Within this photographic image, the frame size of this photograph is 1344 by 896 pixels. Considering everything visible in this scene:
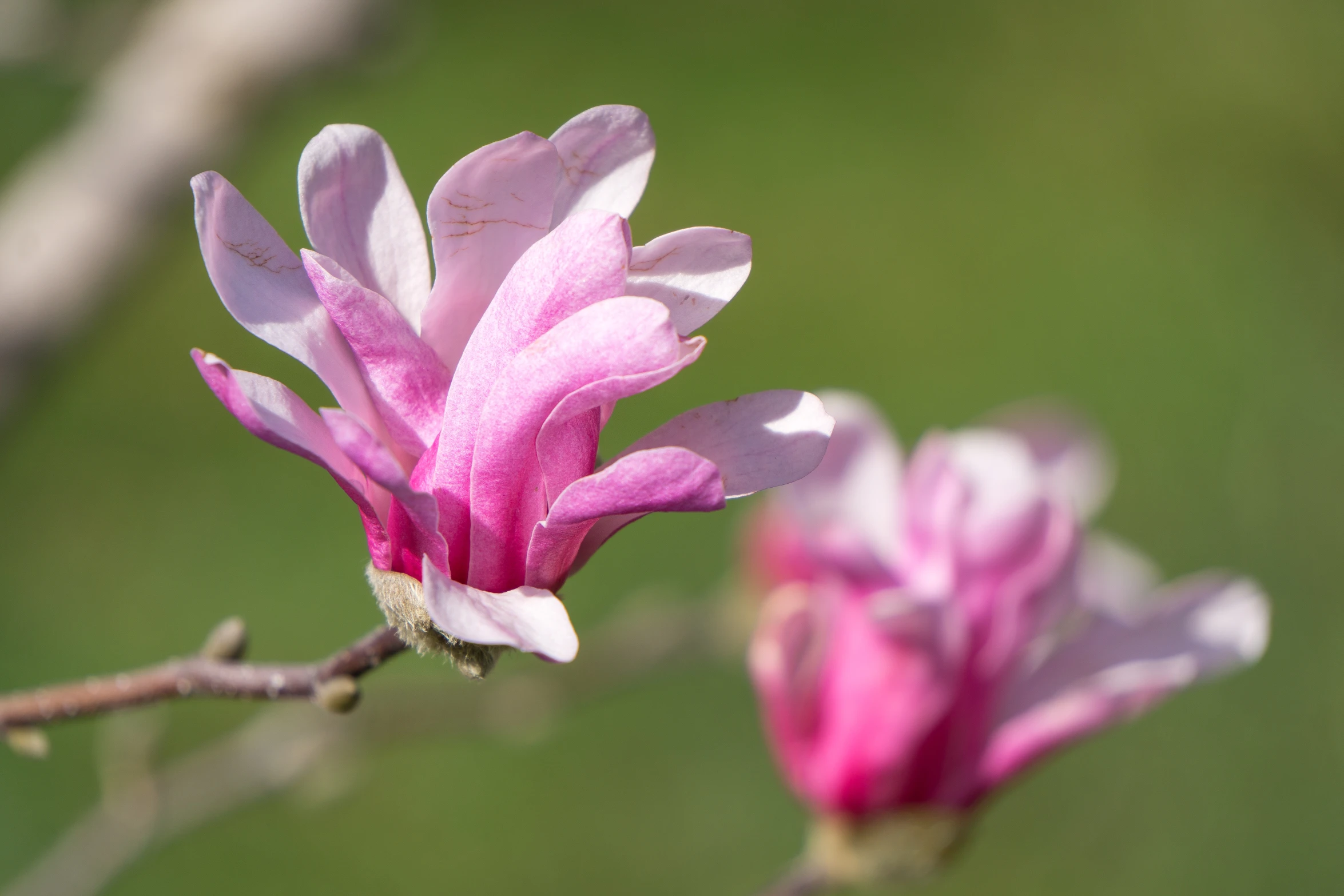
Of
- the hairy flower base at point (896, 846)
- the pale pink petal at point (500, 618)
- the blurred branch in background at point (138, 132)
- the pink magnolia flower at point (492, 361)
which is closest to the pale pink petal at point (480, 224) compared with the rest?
the pink magnolia flower at point (492, 361)

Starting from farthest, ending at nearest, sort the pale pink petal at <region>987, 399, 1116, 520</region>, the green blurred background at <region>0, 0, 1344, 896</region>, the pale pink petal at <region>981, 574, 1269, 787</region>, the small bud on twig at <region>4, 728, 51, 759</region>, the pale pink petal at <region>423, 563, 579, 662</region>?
the green blurred background at <region>0, 0, 1344, 896</region> → the pale pink petal at <region>987, 399, 1116, 520</region> → the pale pink petal at <region>981, 574, 1269, 787</region> → the small bud on twig at <region>4, 728, 51, 759</region> → the pale pink petal at <region>423, 563, 579, 662</region>

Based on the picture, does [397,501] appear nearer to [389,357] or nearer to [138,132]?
[389,357]

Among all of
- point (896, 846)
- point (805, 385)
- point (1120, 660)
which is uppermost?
point (1120, 660)

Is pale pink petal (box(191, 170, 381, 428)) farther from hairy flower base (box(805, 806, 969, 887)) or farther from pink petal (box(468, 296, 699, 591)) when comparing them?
hairy flower base (box(805, 806, 969, 887))

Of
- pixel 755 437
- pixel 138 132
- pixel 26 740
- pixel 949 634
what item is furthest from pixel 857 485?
pixel 138 132

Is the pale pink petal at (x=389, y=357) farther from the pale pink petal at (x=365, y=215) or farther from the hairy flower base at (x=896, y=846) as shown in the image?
the hairy flower base at (x=896, y=846)

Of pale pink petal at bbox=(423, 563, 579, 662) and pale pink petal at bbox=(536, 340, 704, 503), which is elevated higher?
pale pink petal at bbox=(536, 340, 704, 503)

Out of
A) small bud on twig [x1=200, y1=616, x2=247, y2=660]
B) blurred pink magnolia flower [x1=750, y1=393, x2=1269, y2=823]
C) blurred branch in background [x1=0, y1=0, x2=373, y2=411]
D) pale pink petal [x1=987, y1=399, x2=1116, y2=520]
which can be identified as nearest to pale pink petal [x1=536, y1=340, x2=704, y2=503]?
small bud on twig [x1=200, y1=616, x2=247, y2=660]
